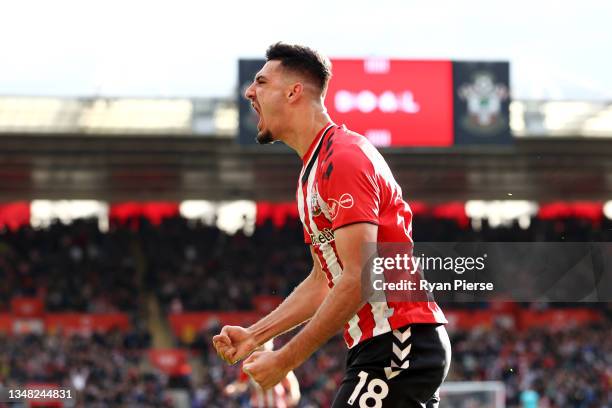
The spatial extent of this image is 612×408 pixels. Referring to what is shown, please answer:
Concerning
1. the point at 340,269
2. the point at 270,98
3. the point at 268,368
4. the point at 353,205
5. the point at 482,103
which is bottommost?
the point at 268,368

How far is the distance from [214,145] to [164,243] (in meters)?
5.36

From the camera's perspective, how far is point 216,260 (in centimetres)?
3016

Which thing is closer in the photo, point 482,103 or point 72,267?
point 482,103

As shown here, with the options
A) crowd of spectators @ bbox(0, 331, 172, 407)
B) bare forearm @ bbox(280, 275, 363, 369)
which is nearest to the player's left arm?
bare forearm @ bbox(280, 275, 363, 369)

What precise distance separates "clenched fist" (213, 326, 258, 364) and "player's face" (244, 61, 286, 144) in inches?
27.2

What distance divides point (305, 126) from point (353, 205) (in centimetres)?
51

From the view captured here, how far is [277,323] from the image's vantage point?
12.2 feet

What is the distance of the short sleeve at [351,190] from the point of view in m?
3.15

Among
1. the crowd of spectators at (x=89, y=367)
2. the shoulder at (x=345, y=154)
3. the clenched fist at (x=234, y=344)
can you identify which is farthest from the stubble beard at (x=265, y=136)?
the crowd of spectators at (x=89, y=367)

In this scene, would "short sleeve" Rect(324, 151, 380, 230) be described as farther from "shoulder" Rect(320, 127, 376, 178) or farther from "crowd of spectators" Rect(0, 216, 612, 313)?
"crowd of spectators" Rect(0, 216, 612, 313)

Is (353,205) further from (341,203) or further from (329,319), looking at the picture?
(329,319)

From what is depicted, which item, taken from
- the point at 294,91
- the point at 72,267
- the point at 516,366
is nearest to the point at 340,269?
the point at 294,91

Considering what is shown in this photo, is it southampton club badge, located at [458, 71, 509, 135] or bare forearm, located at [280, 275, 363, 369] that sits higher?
southampton club badge, located at [458, 71, 509, 135]

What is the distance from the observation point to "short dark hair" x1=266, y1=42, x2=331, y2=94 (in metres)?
3.54
